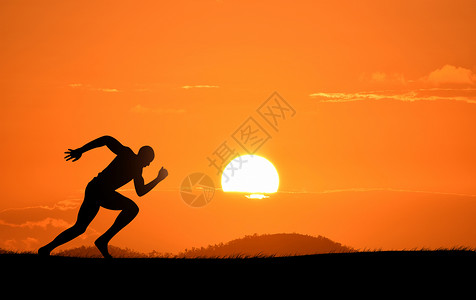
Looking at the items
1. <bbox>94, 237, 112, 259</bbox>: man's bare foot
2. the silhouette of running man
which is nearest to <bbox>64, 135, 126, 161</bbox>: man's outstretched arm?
the silhouette of running man

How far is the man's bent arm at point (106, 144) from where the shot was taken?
1514cm

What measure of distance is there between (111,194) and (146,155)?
1.26 m

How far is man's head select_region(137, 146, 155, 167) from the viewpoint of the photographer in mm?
15625

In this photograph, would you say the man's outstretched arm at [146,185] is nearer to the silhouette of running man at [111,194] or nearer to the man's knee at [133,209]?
the silhouette of running man at [111,194]

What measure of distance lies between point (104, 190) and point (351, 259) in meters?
6.43

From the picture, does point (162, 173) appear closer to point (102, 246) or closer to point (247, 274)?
point (102, 246)

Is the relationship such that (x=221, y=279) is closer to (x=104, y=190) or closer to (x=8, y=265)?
(x=104, y=190)

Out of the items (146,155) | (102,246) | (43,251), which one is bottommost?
(43,251)

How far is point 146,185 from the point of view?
1619 cm

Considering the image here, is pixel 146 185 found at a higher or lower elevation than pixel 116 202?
higher

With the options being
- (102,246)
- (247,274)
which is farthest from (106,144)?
(247,274)

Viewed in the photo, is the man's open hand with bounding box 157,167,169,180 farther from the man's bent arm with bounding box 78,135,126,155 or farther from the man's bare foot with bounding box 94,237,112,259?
the man's bare foot with bounding box 94,237,112,259

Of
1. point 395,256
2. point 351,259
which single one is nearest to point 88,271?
point 351,259

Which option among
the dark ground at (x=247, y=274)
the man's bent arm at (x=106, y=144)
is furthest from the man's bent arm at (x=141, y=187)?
the dark ground at (x=247, y=274)
